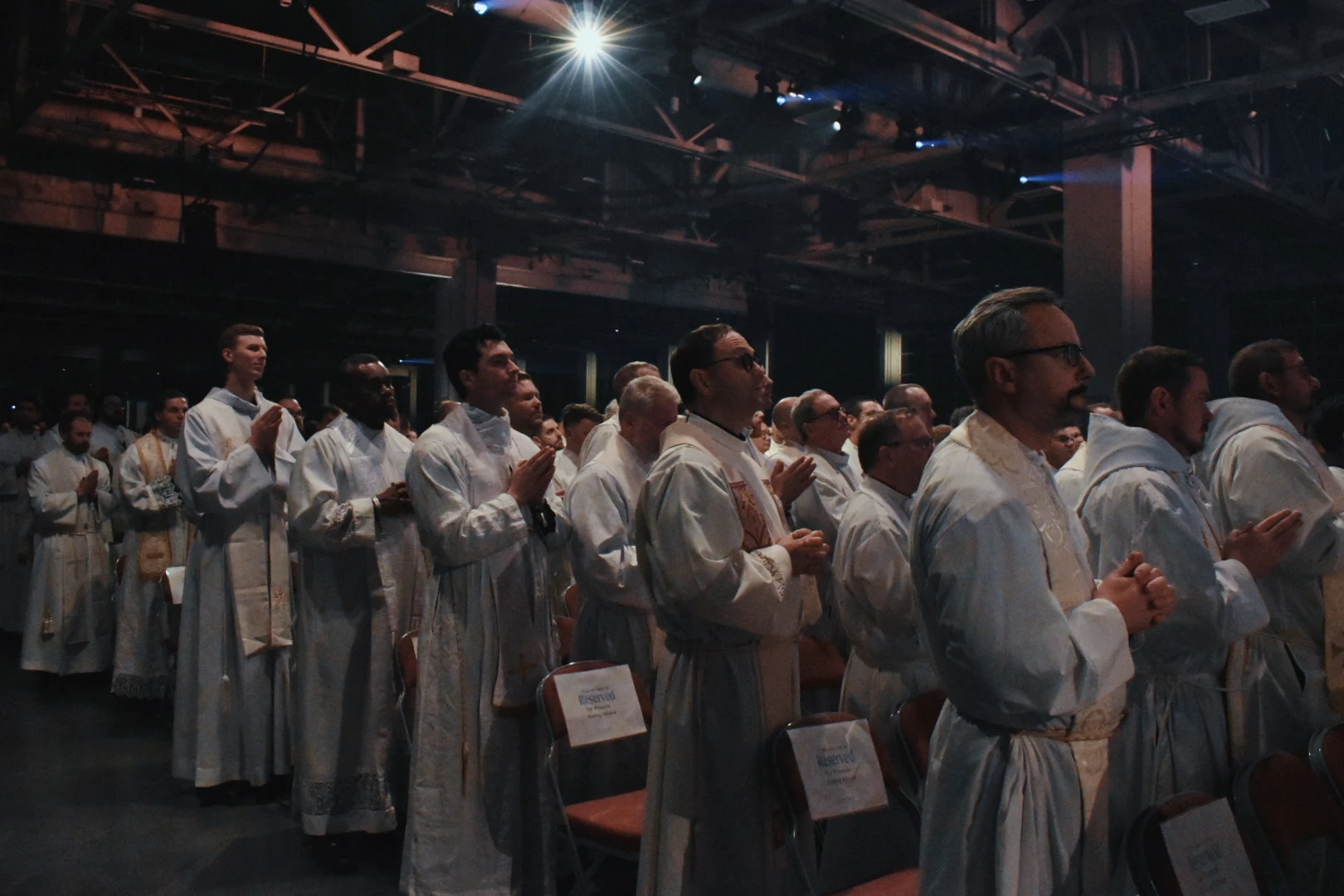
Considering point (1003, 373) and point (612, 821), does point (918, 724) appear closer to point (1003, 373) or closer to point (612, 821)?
point (612, 821)

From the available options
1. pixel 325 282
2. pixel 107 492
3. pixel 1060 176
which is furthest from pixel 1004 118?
pixel 325 282

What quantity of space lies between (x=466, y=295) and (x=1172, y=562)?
11766mm

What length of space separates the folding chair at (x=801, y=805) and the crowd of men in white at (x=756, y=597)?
77 millimetres

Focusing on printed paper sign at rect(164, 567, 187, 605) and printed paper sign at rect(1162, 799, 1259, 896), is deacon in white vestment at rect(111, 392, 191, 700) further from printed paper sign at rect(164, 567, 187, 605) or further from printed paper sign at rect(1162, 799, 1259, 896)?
printed paper sign at rect(1162, 799, 1259, 896)

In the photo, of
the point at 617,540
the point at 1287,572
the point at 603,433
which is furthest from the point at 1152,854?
the point at 603,433

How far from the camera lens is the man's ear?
2.15 m

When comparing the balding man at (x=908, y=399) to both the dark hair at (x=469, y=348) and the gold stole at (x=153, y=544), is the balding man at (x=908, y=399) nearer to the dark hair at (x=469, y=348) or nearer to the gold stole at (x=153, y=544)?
the dark hair at (x=469, y=348)

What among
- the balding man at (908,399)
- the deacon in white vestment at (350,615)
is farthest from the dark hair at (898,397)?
the deacon in white vestment at (350,615)

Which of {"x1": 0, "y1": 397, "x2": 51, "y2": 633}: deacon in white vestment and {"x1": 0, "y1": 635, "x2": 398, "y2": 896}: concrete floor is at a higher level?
{"x1": 0, "y1": 397, "x2": 51, "y2": 633}: deacon in white vestment

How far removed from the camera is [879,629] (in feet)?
12.1

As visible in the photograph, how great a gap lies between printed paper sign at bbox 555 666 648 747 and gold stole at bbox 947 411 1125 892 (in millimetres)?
1460

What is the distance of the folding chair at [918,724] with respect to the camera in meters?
2.92

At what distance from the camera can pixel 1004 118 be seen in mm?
9930

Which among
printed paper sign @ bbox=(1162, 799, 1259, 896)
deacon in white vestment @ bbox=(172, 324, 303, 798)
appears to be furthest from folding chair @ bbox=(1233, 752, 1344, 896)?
deacon in white vestment @ bbox=(172, 324, 303, 798)
